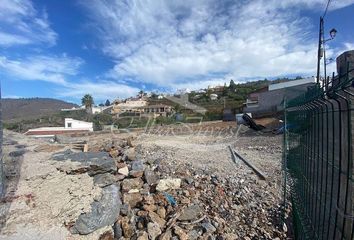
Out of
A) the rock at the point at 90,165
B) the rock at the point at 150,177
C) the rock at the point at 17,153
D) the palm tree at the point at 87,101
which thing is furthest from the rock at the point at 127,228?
the palm tree at the point at 87,101

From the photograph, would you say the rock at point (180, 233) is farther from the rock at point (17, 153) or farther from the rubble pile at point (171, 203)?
the rock at point (17, 153)

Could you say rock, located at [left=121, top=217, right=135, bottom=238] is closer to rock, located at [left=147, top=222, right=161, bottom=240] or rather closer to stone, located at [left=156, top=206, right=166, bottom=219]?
rock, located at [left=147, top=222, right=161, bottom=240]

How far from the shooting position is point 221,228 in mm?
4965

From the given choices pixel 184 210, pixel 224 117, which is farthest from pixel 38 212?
pixel 224 117

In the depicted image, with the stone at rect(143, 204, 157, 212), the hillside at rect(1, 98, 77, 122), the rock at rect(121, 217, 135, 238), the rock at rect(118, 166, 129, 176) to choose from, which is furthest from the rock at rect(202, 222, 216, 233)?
the hillside at rect(1, 98, 77, 122)

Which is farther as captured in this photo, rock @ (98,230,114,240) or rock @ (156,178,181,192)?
rock @ (156,178,181,192)

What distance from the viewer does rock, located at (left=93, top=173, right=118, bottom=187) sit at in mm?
6053

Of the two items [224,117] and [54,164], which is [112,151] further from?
[224,117]

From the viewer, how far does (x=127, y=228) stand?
15.9ft

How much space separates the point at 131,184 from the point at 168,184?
Answer: 743 mm

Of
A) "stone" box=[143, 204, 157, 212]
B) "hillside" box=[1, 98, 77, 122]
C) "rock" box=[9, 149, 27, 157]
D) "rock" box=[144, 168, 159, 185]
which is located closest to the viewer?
"stone" box=[143, 204, 157, 212]

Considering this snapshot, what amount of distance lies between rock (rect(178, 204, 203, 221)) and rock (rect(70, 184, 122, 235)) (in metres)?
1.11

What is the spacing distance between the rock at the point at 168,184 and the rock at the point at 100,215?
0.85 meters

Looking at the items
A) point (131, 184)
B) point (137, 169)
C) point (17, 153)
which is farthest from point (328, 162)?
point (17, 153)
